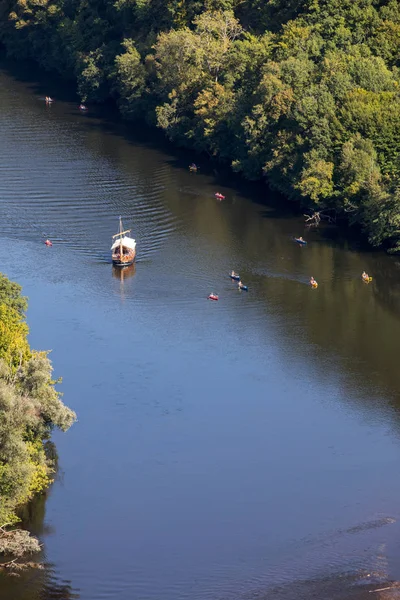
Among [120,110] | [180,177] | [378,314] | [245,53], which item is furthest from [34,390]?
[120,110]

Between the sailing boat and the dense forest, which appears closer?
the sailing boat

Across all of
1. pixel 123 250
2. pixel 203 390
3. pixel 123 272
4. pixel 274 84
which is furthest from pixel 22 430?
pixel 274 84

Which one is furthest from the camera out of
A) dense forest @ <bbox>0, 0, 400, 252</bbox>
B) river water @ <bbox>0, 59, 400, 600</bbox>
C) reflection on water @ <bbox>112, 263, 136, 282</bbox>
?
dense forest @ <bbox>0, 0, 400, 252</bbox>

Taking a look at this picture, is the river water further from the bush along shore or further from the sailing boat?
the bush along shore

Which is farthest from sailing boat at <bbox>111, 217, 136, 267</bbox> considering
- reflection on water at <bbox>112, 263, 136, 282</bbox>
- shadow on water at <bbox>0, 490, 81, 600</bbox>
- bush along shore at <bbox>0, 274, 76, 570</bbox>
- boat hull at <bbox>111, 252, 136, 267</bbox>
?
shadow on water at <bbox>0, 490, 81, 600</bbox>

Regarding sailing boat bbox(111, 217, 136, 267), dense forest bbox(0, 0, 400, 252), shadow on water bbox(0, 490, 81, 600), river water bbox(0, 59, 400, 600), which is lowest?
shadow on water bbox(0, 490, 81, 600)

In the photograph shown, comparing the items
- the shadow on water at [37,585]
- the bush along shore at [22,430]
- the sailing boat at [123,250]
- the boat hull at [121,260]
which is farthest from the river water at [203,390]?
the bush along shore at [22,430]
